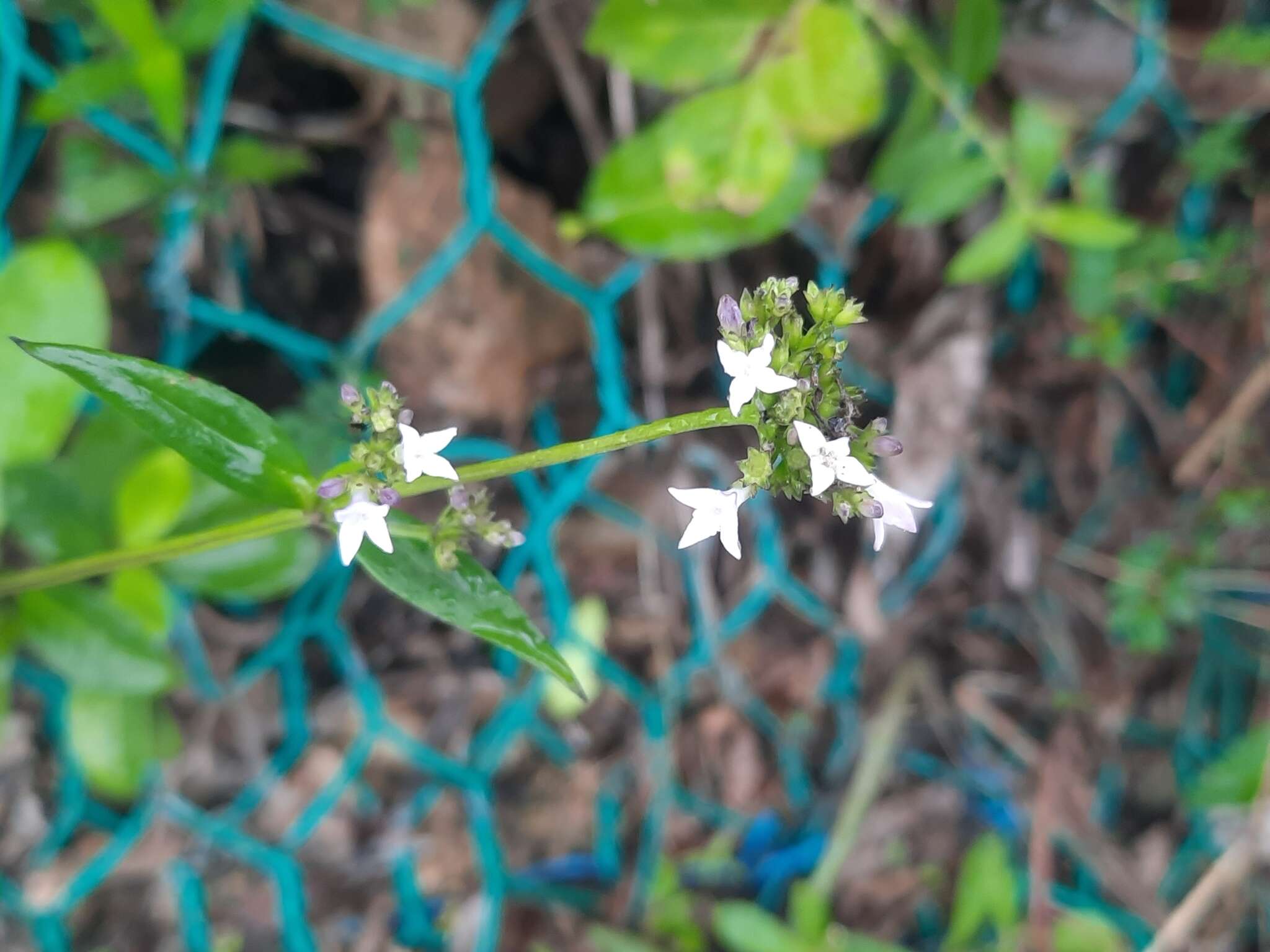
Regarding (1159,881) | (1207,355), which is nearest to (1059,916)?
(1159,881)

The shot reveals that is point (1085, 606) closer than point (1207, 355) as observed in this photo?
No

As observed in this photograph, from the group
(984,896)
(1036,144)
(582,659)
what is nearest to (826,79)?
(1036,144)

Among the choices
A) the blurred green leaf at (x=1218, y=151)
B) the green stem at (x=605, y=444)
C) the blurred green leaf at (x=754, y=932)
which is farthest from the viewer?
the blurred green leaf at (x=754, y=932)

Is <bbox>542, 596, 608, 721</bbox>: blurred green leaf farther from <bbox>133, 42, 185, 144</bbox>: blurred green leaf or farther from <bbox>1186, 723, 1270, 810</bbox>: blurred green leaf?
<bbox>1186, 723, 1270, 810</bbox>: blurred green leaf

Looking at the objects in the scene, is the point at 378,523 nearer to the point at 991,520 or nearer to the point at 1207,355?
the point at 991,520

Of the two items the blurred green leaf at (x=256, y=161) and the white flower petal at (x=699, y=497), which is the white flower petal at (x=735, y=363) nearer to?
the white flower petal at (x=699, y=497)

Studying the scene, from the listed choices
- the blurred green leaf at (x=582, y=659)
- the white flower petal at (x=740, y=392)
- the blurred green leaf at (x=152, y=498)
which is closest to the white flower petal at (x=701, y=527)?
the white flower petal at (x=740, y=392)

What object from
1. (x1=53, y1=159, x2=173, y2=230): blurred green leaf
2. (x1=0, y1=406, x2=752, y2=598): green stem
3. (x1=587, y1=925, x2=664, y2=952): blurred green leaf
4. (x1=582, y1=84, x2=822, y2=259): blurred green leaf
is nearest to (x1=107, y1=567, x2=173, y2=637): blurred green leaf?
(x1=0, y1=406, x2=752, y2=598): green stem
